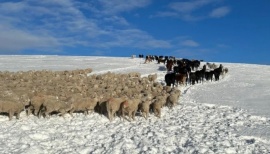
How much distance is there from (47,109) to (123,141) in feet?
12.2

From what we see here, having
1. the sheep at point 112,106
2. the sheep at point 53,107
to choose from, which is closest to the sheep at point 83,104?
the sheep at point 53,107

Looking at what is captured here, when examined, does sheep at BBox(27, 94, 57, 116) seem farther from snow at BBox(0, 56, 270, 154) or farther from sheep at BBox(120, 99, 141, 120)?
sheep at BBox(120, 99, 141, 120)

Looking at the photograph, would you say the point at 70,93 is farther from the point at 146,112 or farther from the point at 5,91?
the point at 146,112

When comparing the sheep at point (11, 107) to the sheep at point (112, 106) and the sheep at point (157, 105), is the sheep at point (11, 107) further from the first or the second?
the sheep at point (157, 105)

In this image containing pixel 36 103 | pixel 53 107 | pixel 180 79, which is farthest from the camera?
pixel 180 79

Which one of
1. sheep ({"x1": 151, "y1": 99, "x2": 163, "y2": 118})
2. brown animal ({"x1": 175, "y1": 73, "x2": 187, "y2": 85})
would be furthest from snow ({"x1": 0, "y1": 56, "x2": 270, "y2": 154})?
brown animal ({"x1": 175, "y1": 73, "x2": 187, "y2": 85})

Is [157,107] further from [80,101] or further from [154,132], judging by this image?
[80,101]

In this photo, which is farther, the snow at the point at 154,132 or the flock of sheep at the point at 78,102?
the flock of sheep at the point at 78,102

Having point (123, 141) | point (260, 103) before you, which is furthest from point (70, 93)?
point (260, 103)

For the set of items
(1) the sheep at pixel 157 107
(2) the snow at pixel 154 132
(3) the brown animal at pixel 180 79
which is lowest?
Answer: (2) the snow at pixel 154 132

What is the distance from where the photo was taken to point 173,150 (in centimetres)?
1107

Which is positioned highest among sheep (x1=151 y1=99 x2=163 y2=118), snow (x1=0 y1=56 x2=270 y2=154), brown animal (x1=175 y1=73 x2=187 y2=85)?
brown animal (x1=175 y1=73 x2=187 y2=85)

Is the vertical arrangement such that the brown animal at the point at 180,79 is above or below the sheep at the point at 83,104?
above

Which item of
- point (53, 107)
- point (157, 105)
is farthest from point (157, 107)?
point (53, 107)
